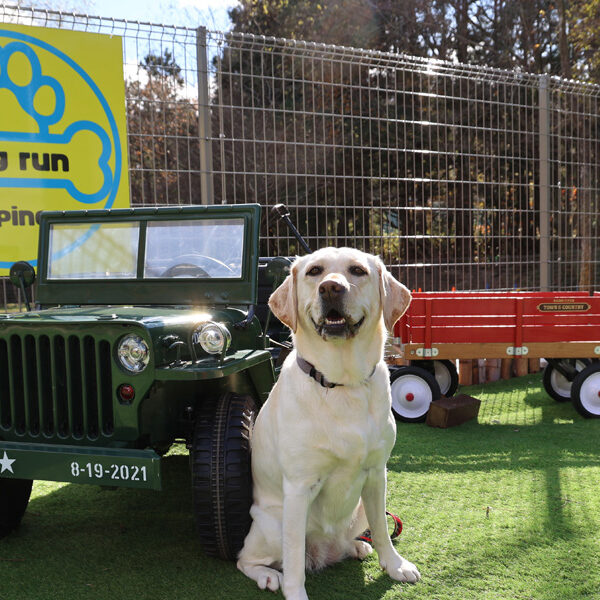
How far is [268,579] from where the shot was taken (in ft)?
9.34

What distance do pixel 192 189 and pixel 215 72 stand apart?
1196mm

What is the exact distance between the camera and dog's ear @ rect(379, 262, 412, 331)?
9.16 feet

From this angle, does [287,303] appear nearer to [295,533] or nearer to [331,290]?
[331,290]

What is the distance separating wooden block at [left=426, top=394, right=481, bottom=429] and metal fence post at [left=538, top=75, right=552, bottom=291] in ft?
12.3

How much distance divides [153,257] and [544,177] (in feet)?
20.9

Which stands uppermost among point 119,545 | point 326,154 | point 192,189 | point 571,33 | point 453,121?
point 571,33

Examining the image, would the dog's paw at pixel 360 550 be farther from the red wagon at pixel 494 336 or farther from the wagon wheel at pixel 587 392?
the wagon wheel at pixel 587 392

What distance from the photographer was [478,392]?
6902 millimetres

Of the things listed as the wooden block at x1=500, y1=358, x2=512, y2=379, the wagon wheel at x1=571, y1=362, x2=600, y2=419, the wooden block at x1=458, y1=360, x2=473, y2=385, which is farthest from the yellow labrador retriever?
the wooden block at x1=500, y1=358, x2=512, y2=379

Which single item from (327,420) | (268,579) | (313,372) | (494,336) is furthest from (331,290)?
(494,336)

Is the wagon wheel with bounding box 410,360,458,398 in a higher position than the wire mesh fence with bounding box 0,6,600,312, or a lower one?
lower

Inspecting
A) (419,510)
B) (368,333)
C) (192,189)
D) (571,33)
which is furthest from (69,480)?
(571,33)

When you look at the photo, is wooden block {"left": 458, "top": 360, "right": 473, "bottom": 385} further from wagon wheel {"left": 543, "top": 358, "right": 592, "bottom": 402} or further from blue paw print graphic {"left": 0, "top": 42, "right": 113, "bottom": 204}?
blue paw print graphic {"left": 0, "top": 42, "right": 113, "bottom": 204}

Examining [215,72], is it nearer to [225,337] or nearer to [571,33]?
[225,337]
